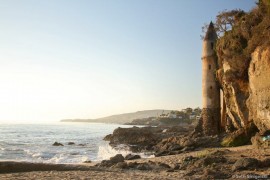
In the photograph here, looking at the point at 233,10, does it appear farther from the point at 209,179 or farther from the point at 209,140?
the point at 209,179

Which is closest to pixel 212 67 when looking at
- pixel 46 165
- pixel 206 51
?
pixel 206 51

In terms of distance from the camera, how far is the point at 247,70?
80.6 ft

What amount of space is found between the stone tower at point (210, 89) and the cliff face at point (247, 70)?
102 cm

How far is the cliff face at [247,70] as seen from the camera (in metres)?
20.1

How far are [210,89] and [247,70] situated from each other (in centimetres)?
708

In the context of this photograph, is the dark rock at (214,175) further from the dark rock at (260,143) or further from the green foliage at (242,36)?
the green foliage at (242,36)

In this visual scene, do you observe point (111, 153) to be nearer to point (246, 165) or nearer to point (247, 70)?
point (247, 70)

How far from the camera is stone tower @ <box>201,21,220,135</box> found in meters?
31.2

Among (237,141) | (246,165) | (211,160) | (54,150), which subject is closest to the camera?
(246,165)

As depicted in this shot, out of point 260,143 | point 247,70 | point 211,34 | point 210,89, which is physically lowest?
point 260,143

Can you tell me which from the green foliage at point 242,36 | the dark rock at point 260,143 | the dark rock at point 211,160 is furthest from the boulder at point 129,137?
the dark rock at point 211,160

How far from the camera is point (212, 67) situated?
31594mm

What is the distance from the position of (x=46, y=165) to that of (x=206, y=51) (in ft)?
75.0

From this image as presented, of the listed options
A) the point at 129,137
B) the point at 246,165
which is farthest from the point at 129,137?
the point at 246,165
